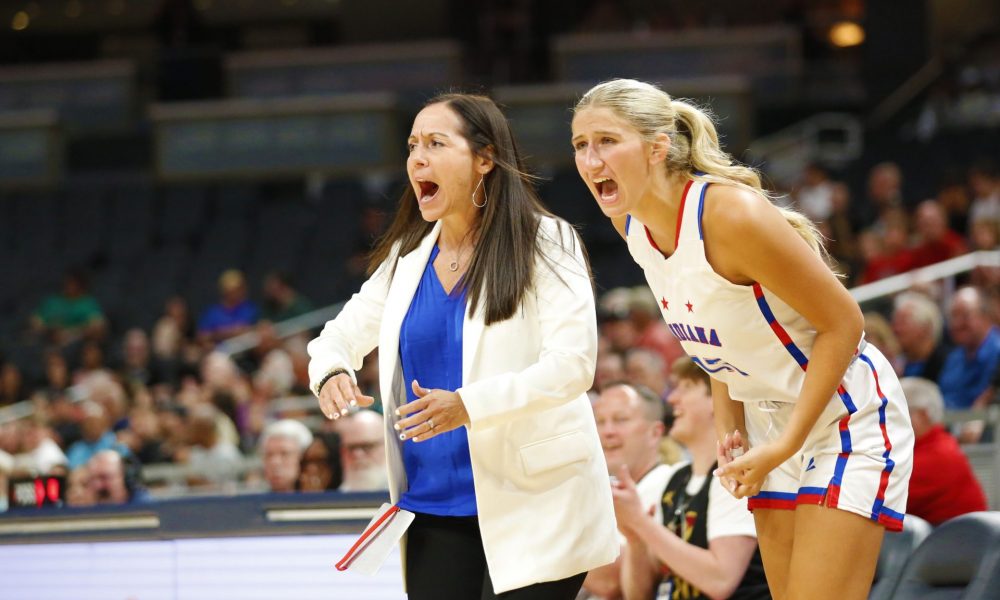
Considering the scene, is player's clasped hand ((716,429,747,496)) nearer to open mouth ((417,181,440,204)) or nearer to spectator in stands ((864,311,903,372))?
open mouth ((417,181,440,204))

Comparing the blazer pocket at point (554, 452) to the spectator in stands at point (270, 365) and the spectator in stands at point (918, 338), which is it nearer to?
the spectator in stands at point (918, 338)

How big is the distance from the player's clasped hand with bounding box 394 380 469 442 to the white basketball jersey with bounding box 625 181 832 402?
490mm

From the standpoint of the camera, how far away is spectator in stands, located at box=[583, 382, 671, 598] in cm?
398

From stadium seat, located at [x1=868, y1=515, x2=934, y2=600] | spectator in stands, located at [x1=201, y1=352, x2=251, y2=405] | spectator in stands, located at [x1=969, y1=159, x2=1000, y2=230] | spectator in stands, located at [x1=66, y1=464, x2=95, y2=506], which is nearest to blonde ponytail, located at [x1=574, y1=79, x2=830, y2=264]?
stadium seat, located at [x1=868, y1=515, x2=934, y2=600]

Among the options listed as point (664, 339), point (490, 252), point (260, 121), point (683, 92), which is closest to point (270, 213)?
point (260, 121)

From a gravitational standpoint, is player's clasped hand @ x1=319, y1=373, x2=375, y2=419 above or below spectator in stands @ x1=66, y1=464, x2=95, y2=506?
above

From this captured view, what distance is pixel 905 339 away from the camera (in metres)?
6.48

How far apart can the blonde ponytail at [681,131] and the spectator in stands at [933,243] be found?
5.70m

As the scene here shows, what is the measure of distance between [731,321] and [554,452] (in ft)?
1.37

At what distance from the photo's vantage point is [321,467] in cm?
527

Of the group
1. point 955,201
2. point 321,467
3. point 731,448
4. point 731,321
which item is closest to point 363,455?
point 321,467

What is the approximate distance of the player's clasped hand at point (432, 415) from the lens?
7.56 feet

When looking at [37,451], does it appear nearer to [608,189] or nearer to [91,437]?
[91,437]

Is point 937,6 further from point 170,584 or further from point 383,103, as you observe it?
point 170,584
